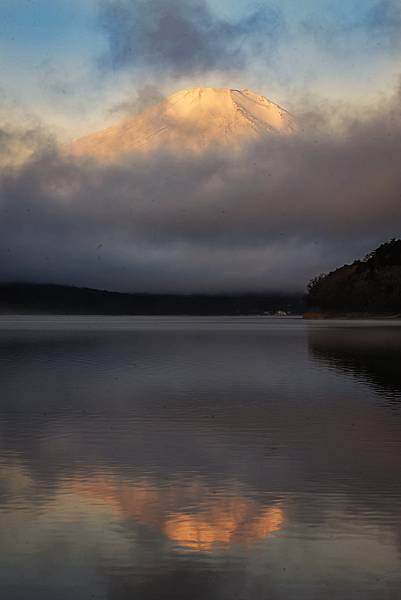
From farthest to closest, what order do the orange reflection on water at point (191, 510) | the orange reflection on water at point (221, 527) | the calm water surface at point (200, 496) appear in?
the orange reflection on water at point (191, 510)
the orange reflection on water at point (221, 527)
the calm water surface at point (200, 496)

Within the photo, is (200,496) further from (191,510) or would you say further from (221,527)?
(221,527)

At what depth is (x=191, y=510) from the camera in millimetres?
19047

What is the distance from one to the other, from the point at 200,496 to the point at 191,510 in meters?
1.53

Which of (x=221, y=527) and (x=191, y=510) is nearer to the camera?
(x=221, y=527)

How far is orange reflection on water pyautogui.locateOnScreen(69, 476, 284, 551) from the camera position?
16859 mm

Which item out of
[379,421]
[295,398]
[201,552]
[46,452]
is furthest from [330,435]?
[201,552]

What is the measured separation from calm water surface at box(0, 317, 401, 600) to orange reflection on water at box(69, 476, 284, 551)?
0.15 ft

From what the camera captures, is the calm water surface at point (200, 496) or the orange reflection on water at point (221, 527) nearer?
the calm water surface at point (200, 496)

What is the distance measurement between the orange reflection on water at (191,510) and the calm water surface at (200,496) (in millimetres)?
45

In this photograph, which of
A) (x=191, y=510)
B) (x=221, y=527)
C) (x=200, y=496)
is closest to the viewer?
(x=221, y=527)

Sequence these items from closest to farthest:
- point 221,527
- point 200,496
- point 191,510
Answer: point 221,527 → point 191,510 → point 200,496

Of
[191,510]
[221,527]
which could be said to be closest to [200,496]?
[191,510]

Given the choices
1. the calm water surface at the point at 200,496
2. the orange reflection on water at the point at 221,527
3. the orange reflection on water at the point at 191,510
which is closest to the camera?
the calm water surface at the point at 200,496

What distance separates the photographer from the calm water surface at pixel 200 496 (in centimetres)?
1428
